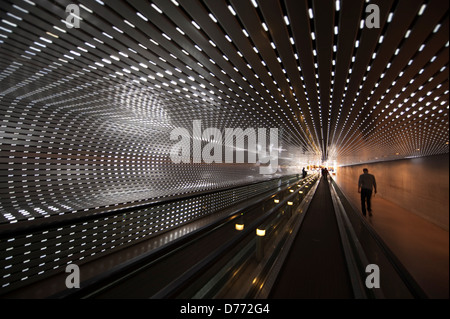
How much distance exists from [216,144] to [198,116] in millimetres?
4462

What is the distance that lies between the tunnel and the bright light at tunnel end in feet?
5.13

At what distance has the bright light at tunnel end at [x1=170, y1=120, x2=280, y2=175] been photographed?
30.6 feet

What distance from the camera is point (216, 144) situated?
12.3 metres

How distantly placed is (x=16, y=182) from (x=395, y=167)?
28.0ft

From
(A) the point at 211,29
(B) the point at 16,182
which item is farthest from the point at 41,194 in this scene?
(A) the point at 211,29

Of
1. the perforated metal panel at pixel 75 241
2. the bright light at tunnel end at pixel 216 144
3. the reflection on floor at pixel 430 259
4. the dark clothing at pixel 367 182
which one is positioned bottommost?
the perforated metal panel at pixel 75 241

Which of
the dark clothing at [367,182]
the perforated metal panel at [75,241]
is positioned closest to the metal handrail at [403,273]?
the dark clothing at [367,182]

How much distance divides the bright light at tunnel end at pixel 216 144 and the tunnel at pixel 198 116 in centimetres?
156

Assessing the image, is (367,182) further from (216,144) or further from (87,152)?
(216,144)

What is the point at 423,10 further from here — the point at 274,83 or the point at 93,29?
the point at 93,29

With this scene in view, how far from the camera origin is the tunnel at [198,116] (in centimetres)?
172

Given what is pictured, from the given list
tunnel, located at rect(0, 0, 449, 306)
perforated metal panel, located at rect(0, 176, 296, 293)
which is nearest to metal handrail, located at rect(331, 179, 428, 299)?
tunnel, located at rect(0, 0, 449, 306)

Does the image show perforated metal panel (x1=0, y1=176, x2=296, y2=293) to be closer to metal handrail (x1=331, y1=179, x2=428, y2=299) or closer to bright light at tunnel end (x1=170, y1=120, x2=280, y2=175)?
metal handrail (x1=331, y1=179, x2=428, y2=299)

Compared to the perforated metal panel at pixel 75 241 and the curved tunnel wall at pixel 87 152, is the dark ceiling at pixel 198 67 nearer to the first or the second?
the curved tunnel wall at pixel 87 152
